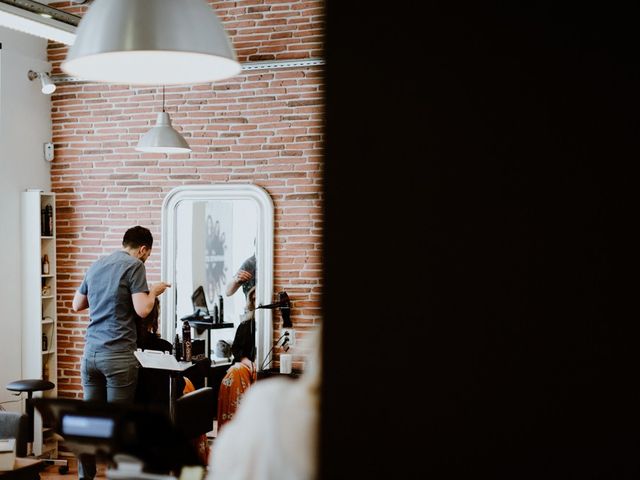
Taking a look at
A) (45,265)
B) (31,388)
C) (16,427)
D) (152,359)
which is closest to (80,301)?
(152,359)

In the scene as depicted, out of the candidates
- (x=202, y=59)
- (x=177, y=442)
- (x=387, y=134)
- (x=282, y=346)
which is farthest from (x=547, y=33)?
(x=282, y=346)

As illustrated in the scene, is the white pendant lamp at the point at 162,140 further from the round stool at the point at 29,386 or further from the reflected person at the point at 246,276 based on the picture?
the round stool at the point at 29,386

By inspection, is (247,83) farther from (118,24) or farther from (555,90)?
(555,90)

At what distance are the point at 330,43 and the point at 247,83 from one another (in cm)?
575

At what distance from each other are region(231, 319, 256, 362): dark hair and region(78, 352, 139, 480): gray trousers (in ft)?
5.11

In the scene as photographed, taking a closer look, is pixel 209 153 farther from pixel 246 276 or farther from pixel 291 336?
pixel 291 336

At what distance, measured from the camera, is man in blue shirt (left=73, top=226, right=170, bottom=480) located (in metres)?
5.11

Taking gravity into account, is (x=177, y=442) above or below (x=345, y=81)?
below

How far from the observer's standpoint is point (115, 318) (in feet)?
16.8

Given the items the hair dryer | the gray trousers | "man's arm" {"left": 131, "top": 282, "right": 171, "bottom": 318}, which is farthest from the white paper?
the hair dryer

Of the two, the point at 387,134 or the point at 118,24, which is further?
the point at 118,24

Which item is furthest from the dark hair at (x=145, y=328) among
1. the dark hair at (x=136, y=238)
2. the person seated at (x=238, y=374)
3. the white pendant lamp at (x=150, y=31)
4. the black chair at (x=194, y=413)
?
the white pendant lamp at (x=150, y=31)

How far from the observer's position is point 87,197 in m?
7.21

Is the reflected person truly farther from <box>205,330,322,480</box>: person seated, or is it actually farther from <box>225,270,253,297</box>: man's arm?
<box>205,330,322,480</box>: person seated
